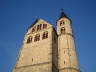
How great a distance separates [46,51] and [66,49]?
15.8 ft

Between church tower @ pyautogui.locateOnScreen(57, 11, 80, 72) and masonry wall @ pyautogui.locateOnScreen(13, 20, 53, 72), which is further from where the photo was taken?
church tower @ pyautogui.locateOnScreen(57, 11, 80, 72)

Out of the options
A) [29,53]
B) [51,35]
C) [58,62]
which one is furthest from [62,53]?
[29,53]

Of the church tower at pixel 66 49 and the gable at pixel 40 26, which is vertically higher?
the gable at pixel 40 26

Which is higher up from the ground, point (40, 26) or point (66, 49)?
point (40, 26)

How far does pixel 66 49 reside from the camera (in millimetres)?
26703

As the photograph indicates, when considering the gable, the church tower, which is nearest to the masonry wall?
the gable

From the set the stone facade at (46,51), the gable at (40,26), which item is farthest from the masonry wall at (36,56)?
the gable at (40,26)

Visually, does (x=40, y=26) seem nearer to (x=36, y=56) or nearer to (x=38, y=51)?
(x=38, y=51)

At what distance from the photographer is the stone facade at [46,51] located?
901 inches

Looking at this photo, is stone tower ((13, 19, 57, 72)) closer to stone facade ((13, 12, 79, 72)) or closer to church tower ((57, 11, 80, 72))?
stone facade ((13, 12, 79, 72))

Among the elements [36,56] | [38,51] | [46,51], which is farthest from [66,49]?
[36,56]

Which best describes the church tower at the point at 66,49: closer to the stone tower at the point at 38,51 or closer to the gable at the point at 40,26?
the stone tower at the point at 38,51

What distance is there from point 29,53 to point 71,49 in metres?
8.89

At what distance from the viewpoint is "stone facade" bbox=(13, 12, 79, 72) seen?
2289cm
